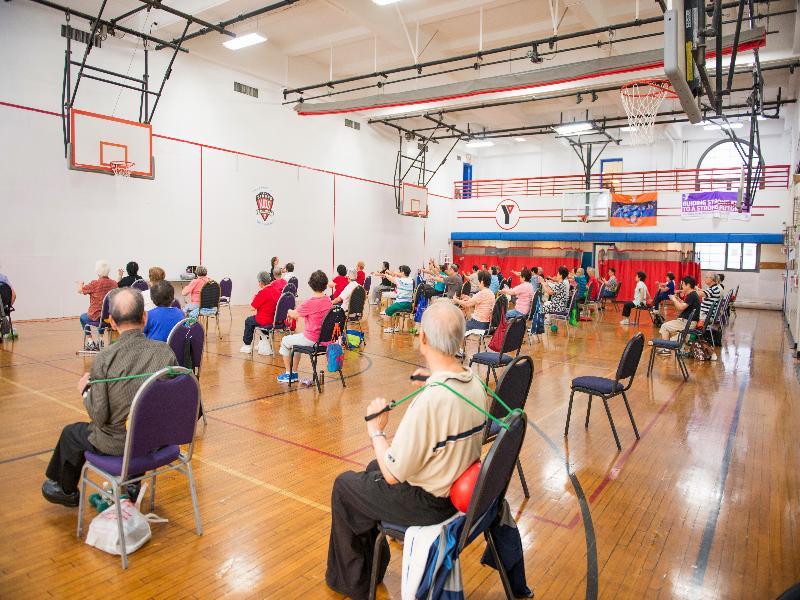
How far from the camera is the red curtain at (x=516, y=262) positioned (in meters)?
19.0

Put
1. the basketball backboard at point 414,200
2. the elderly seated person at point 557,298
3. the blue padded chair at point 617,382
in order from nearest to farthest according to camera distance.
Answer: the blue padded chair at point 617,382 < the elderly seated person at point 557,298 < the basketball backboard at point 414,200

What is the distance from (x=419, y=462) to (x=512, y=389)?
1329mm

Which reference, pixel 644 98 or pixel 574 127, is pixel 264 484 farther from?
pixel 574 127

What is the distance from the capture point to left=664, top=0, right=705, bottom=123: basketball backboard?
459cm

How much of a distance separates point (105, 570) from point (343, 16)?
12.0m

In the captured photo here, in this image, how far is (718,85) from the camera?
723cm

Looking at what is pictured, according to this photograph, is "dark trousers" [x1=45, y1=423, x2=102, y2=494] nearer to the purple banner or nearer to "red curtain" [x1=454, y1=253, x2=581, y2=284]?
the purple banner

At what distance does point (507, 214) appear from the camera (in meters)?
19.7

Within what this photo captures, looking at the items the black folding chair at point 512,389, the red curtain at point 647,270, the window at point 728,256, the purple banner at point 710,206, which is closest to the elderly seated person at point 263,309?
the black folding chair at point 512,389

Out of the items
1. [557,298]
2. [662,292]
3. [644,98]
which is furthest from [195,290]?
[662,292]

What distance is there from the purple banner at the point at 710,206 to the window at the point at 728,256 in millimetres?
1853

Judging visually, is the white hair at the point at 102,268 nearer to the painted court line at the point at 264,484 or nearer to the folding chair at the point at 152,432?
the painted court line at the point at 264,484

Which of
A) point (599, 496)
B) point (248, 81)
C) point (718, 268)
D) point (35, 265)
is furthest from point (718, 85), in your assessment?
point (718, 268)

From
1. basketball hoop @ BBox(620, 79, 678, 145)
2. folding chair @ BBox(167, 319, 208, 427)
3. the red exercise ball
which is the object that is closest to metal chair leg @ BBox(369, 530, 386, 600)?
the red exercise ball
